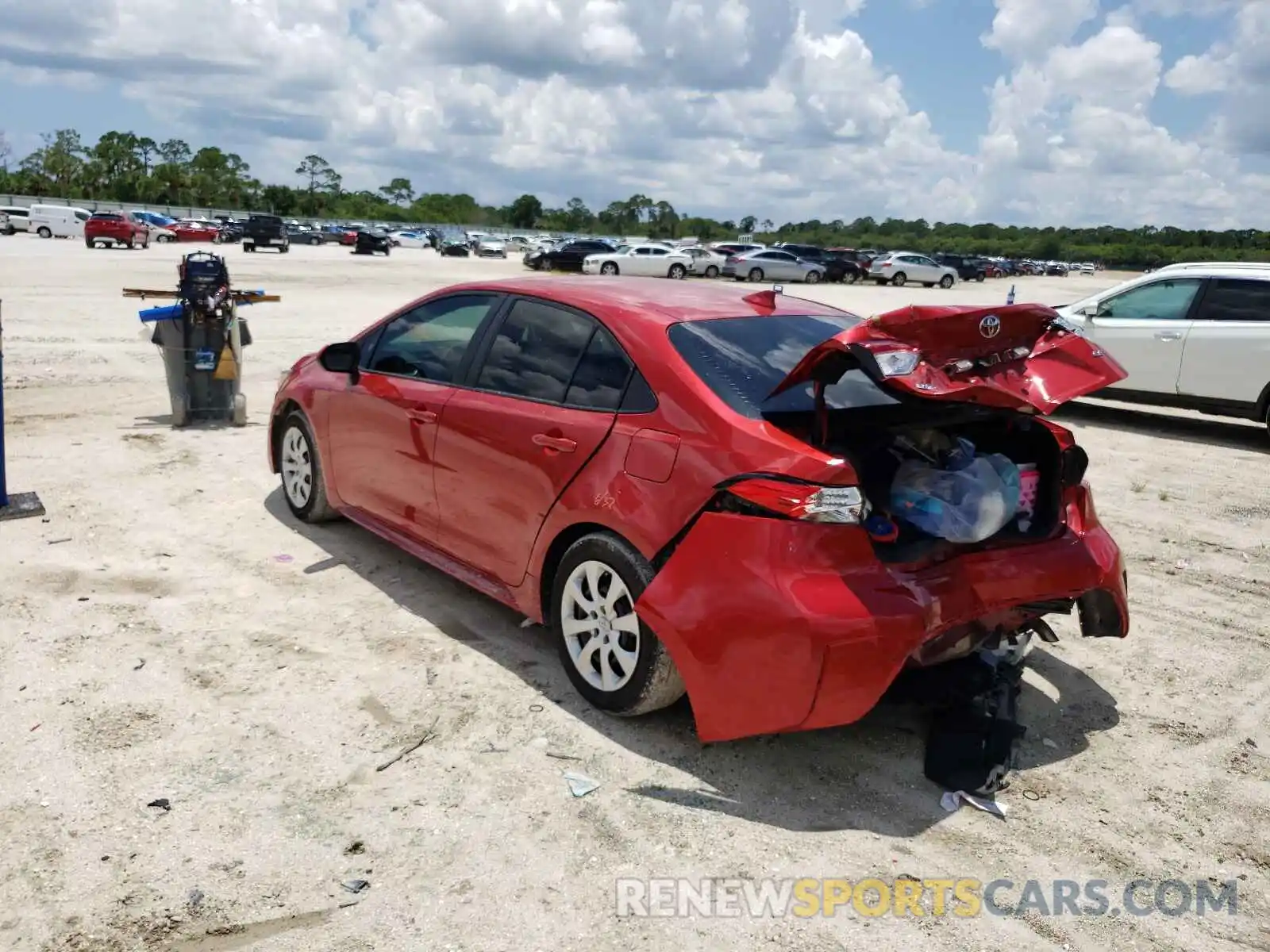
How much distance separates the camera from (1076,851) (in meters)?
3.33

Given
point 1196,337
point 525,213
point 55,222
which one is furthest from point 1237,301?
point 525,213

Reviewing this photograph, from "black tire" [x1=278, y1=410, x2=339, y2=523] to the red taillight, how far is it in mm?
3386

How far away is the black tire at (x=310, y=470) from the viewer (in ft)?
19.9

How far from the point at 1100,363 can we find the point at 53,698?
4.12 meters

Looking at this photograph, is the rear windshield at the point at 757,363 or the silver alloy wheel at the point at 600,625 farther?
the silver alloy wheel at the point at 600,625

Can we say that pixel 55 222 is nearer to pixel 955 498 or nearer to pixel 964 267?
pixel 964 267

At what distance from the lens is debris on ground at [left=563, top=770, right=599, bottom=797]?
3.54 meters

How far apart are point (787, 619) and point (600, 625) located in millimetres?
937

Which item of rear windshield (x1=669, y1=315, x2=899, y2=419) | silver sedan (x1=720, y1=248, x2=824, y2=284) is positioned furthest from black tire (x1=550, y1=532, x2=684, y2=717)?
silver sedan (x1=720, y1=248, x2=824, y2=284)

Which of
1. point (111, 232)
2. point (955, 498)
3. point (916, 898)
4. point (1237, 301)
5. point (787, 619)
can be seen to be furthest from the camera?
point (111, 232)

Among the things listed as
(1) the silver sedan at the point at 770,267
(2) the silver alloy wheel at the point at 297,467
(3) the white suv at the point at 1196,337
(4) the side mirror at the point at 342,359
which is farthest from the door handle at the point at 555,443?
(1) the silver sedan at the point at 770,267

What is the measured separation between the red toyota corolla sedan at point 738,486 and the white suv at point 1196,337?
7.21 metres

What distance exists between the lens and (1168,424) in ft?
37.9

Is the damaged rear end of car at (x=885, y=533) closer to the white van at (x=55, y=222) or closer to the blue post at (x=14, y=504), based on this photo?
the blue post at (x=14, y=504)
